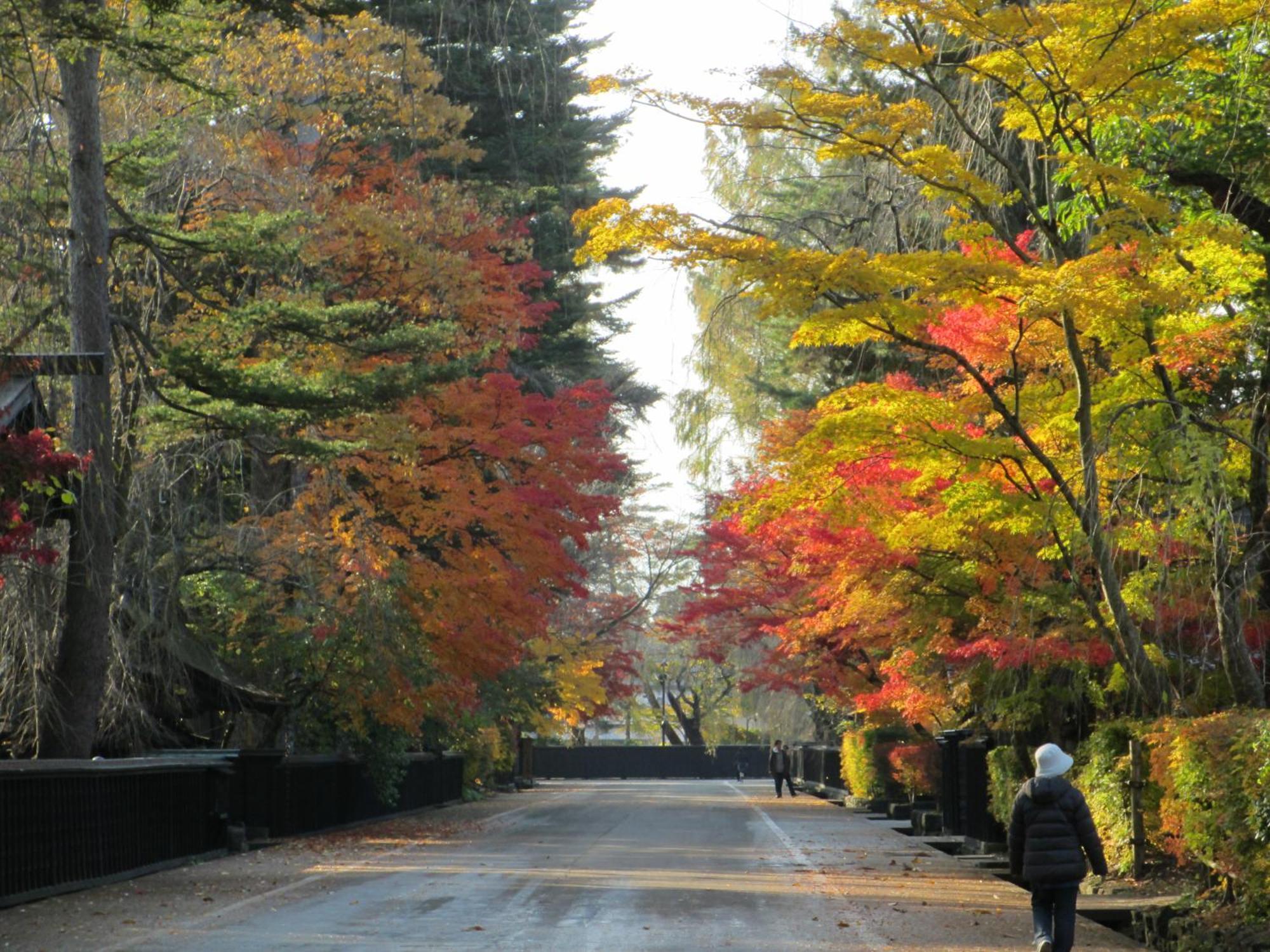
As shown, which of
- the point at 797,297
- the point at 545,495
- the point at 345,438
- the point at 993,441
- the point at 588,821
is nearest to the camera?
the point at 797,297

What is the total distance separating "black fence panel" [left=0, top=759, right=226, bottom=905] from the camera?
15227 millimetres

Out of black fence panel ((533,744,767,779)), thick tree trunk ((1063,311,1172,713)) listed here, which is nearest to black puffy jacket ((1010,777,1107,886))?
thick tree trunk ((1063,311,1172,713))

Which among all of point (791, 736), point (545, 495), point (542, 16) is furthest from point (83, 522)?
point (791, 736)

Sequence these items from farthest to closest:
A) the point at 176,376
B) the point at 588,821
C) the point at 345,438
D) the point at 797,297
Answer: the point at 588,821, the point at 345,438, the point at 176,376, the point at 797,297

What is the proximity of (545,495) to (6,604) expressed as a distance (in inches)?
514

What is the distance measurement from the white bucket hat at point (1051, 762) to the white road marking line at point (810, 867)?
2.51 m

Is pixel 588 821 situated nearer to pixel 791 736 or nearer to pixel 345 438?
pixel 345 438

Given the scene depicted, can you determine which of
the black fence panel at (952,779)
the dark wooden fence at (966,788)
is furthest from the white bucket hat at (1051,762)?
the black fence panel at (952,779)

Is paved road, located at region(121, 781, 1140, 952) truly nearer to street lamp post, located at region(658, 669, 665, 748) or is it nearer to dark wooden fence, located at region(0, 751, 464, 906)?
dark wooden fence, located at region(0, 751, 464, 906)

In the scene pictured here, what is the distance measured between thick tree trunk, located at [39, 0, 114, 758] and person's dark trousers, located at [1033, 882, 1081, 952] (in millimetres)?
11660

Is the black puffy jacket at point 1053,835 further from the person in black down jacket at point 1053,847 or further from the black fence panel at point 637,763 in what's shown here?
the black fence panel at point 637,763

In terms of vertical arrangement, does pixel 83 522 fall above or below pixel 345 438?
below

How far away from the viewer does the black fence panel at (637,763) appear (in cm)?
8306

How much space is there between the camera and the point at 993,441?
57.4ft
